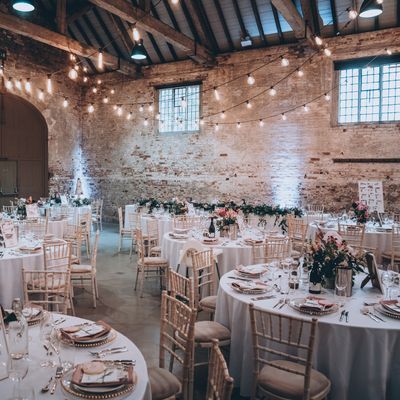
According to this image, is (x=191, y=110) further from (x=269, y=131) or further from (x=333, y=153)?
(x=333, y=153)

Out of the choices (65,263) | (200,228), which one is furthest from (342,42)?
(65,263)

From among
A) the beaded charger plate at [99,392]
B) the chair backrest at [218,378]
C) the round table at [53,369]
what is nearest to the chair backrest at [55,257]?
the round table at [53,369]

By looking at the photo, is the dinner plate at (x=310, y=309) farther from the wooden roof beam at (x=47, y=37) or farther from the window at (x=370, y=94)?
the wooden roof beam at (x=47, y=37)

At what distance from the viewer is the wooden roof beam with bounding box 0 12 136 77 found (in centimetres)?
1009

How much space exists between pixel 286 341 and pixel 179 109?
12059 millimetres

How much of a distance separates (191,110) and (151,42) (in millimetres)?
2530

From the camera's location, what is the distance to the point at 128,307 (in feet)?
19.4

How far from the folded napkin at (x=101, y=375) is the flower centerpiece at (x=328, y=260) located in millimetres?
1968

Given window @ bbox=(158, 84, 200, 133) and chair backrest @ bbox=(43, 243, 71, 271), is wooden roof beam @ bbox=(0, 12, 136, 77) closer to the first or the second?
window @ bbox=(158, 84, 200, 133)

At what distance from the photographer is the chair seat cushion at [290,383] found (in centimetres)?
277

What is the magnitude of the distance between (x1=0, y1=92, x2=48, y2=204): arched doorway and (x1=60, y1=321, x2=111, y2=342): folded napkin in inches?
477

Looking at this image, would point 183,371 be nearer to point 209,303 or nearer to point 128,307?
point 209,303

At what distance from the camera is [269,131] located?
12422mm

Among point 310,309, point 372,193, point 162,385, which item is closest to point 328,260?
point 310,309
